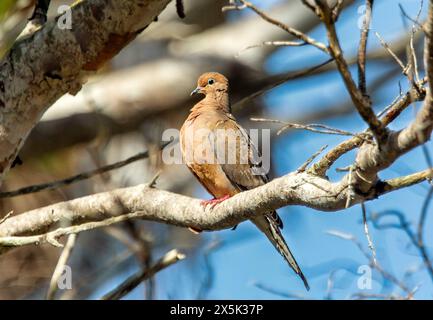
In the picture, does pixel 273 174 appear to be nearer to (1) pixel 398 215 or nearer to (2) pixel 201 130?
(2) pixel 201 130

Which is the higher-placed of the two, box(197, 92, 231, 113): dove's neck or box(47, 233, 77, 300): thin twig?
box(197, 92, 231, 113): dove's neck

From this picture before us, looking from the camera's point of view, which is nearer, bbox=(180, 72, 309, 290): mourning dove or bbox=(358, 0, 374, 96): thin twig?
bbox=(358, 0, 374, 96): thin twig

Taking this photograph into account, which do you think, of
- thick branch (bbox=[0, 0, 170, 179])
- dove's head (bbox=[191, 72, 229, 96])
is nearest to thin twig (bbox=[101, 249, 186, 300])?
thick branch (bbox=[0, 0, 170, 179])

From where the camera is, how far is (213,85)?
6.43 m

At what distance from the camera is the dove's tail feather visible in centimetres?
502

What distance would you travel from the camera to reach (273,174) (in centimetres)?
914

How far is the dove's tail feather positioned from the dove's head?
1.39 metres

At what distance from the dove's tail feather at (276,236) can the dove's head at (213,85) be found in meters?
1.39

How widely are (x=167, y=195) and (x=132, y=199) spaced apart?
21 centimetres

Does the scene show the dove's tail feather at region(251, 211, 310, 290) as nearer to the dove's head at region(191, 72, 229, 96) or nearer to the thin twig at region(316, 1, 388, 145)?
the dove's head at region(191, 72, 229, 96)

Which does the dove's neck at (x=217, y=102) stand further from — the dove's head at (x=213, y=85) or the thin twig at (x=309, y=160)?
the thin twig at (x=309, y=160)

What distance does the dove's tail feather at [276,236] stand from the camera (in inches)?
198

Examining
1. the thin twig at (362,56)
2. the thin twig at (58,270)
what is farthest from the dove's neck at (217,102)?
the thin twig at (362,56)
